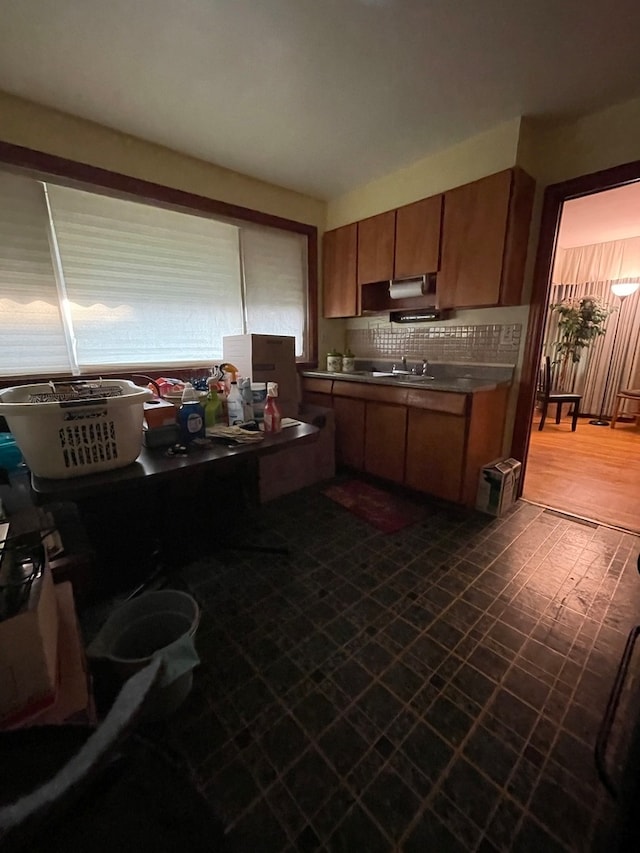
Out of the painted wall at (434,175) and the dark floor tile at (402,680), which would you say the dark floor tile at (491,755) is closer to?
the dark floor tile at (402,680)

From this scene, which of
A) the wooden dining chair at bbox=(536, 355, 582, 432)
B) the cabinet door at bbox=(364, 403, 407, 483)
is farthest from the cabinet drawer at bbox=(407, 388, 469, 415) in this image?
the wooden dining chair at bbox=(536, 355, 582, 432)

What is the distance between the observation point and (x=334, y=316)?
3.36 metres

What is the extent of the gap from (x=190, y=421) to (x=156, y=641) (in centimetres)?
85

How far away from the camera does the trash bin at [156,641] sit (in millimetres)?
1069

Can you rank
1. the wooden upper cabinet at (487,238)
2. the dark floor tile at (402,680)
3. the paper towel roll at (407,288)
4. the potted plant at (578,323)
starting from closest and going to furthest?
the dark floor tile at (402,680) → the wooden upper cabinet at (487,238) → the paper towel roll at (407,288) → the potted plant at (578,323)

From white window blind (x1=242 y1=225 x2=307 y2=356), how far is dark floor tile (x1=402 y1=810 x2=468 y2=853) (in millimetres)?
3002

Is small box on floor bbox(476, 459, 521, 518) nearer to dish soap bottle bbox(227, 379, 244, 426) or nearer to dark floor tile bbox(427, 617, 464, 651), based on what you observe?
dark floor tile bbox(427, 617, 464, 651)

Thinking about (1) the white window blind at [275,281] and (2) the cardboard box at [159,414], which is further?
(1) the white window blind at [275,281]

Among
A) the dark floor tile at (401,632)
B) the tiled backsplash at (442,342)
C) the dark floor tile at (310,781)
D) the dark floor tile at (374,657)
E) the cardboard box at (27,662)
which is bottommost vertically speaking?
the dark floor tile at (310,781)

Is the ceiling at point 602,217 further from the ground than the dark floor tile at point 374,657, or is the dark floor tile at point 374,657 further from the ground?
the ceiling at point 602,217

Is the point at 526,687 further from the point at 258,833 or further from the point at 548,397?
the point at 548,397

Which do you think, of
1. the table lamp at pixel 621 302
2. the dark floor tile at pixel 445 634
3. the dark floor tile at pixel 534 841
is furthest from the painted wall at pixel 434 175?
the table lamp at pixel 621 302

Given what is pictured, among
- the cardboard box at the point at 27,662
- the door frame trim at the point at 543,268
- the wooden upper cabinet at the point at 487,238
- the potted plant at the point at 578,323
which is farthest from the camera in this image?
the potted plant at the point at 578,323

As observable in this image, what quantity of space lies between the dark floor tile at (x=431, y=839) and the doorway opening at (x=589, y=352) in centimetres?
210
